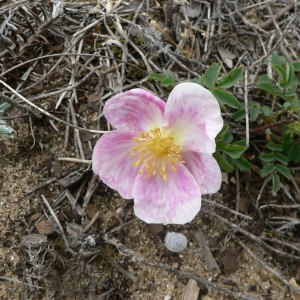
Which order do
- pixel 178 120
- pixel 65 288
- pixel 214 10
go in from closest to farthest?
pixel 178 120, pixel 65 288, pixel 214 10

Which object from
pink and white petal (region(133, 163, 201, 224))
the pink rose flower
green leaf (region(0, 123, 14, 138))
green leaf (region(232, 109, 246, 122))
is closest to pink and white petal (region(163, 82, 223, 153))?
the pink rose flower

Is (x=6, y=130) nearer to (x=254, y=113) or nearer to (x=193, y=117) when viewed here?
(x=193, y=117)

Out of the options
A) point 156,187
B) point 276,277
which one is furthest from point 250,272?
point 156,187

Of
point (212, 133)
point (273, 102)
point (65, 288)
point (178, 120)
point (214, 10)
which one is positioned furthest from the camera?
point (214, 10)

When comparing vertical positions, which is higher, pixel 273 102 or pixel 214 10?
pixel 214 10

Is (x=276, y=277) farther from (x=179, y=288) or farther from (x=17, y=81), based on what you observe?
(x=17, y=81)

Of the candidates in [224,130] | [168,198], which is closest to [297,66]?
[224,130]

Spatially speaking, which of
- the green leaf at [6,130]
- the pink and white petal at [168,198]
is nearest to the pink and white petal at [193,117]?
the pink and white petal at [168,198]
